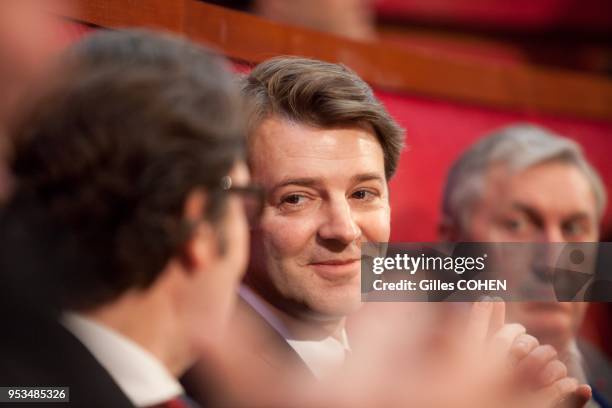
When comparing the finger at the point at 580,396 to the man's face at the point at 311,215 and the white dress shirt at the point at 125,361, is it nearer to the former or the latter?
the man's face at the point at 311,215

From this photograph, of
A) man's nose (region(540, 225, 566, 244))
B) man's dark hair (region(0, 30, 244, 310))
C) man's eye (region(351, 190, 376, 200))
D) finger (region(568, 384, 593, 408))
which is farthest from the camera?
man's nose (region(540, 225, 566, 244))

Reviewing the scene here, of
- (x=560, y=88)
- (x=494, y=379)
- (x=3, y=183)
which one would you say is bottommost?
(x=494, y=379)

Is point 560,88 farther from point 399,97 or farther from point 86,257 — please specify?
point 86,257

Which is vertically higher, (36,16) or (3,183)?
(36,16)

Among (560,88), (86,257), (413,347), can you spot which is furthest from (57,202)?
(560,88)

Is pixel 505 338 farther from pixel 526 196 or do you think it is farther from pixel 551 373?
pixel 526 196

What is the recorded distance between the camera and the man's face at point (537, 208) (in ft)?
4.12

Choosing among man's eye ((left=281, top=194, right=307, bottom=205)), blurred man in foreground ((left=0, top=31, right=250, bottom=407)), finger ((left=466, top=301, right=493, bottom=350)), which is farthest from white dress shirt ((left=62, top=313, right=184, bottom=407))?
man's eye ((left=281, top=194, right=307, bottom=205))

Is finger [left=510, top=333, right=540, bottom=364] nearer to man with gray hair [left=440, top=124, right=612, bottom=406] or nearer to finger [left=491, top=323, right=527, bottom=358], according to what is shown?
finger [left=491, top=323, right=527, bottom=358]

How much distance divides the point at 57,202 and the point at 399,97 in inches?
36.0

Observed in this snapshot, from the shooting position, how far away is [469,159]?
A: 1411mm

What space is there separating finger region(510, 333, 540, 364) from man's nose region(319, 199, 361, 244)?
22cm

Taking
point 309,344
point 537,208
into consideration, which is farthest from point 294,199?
point 537,208

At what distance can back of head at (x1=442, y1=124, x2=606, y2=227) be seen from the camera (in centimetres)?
132
